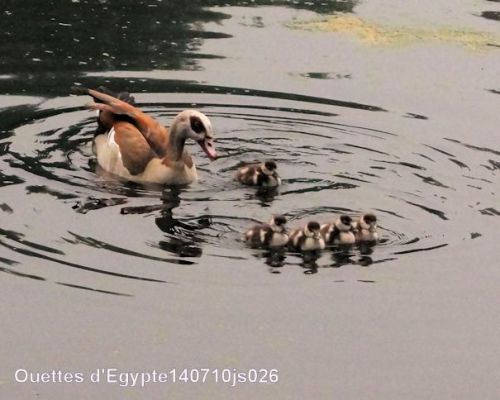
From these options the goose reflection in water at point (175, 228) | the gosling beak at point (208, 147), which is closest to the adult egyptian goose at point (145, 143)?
the gosling beak at point (208, 147)

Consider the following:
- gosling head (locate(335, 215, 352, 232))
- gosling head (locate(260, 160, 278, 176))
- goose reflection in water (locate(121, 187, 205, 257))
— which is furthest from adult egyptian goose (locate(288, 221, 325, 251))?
gosling head (locate(260, 160, 278, 176))

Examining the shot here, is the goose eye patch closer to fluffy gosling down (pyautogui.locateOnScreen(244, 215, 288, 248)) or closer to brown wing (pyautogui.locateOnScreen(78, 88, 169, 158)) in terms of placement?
brown wing (pyautogui.locateOnScreen(78, 88, 169, 158))

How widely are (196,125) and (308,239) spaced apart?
2.36 meters

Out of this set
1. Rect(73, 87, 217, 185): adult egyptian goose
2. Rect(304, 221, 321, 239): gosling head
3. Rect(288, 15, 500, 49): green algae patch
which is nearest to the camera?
Rect(304, 221, 321, 239): gosling head

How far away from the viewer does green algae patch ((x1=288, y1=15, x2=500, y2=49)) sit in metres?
15.3

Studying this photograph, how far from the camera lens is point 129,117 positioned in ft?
38.9

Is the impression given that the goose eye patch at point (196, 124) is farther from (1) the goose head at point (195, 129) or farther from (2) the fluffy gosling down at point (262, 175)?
(2) the fluffy gosling down at point (262, 175)

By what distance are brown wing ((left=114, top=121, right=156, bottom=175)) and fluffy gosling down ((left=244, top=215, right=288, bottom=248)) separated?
7.20 ft

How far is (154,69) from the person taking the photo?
13805 mm

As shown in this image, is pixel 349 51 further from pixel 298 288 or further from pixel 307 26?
pixel 298 288

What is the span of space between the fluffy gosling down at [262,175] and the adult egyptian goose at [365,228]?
1426mm

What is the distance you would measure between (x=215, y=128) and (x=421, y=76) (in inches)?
110

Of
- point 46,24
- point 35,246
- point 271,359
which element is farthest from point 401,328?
point 46,24

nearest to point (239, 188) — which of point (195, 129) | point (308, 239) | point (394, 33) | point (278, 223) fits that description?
point (195, 129)
